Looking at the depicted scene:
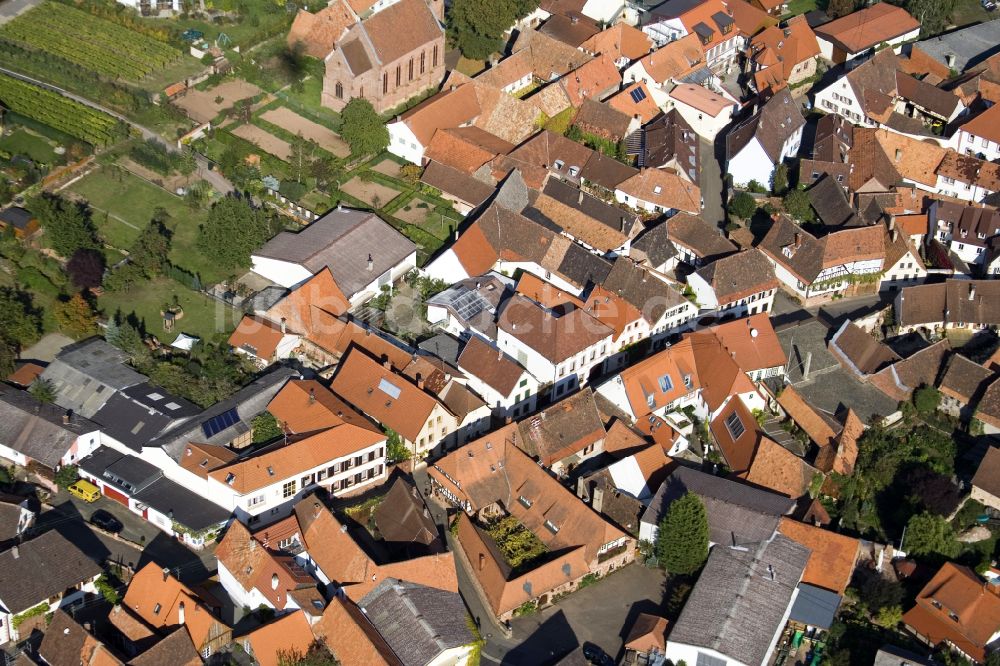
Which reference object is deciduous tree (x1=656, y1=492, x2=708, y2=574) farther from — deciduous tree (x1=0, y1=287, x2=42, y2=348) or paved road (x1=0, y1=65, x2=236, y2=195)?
paved road (x1=0, y1=65, x2=236, y2=195)

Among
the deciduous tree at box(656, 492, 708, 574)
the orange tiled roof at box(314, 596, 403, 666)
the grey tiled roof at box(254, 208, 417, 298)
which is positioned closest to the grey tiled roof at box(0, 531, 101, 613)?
the orange tiled roof at box(314, 596, 403, 666)

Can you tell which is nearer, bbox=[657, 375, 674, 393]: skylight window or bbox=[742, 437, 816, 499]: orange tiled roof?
bbox=[742, 437, 816, 499]: orange tiled roof

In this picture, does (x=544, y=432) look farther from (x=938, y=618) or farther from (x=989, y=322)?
(x=989, y=322)

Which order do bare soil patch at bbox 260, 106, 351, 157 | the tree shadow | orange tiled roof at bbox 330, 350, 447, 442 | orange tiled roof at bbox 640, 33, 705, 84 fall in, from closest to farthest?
the tree shadow
orange tiled roof at bbox 330, 350, 447, 442
bare soil patch at bbox 260, 106, 351, 157
orange tiled roof at bbox 640, 33, 705, 84

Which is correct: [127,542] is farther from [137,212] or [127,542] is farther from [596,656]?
[137,212]

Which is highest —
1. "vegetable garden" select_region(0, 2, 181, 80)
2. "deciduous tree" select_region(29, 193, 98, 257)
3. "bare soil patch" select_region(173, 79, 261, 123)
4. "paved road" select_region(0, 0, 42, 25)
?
"paved road" select_region(0, 0, 42, 25)

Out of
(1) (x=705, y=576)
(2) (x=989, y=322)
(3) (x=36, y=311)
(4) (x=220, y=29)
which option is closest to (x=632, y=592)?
(1) (x=705, y=576)
